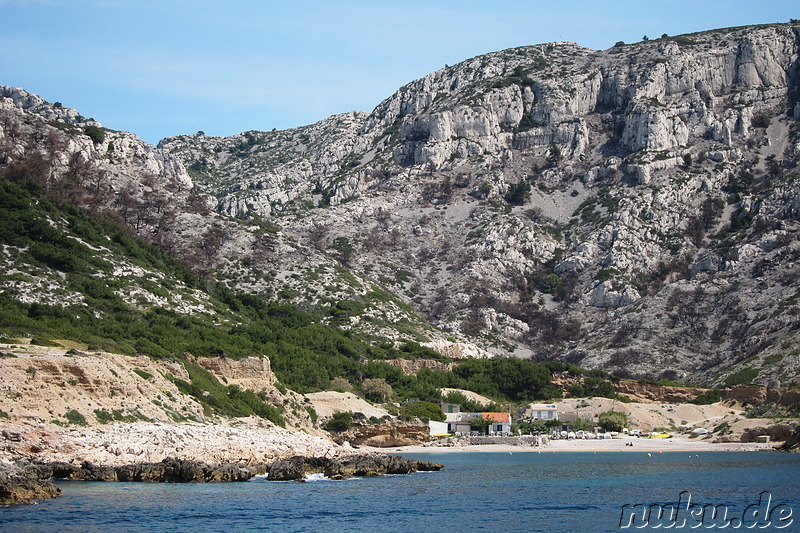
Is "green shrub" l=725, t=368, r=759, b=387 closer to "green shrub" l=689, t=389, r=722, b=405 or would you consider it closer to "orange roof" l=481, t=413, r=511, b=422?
"green shrub" l=689, t=389, r=722, b=405

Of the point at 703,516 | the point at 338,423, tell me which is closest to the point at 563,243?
the point at 338,423

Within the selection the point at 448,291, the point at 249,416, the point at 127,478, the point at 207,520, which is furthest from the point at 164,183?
the point at 207,520

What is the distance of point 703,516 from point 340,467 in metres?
24.7

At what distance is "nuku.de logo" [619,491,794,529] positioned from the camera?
3881cm

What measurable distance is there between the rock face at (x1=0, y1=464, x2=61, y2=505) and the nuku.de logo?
2539cm

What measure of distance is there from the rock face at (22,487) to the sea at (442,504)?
2.66 feet

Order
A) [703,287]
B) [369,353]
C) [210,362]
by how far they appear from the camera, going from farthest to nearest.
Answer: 1. [703,287]
2. [369,353]
3. [210,362]

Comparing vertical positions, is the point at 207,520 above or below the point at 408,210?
below

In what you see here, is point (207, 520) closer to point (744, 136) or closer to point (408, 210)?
point (408, 210)

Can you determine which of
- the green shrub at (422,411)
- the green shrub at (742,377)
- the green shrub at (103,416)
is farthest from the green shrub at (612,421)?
the green shrub at (103,416)

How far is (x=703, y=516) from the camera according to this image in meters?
40.7

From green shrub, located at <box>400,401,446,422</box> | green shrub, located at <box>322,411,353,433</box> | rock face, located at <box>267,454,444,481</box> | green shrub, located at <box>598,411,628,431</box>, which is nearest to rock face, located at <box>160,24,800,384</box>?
green shrub, located at <box>598,411,628,431</box>

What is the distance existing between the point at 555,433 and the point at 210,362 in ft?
147

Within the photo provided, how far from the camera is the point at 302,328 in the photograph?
418 feet
